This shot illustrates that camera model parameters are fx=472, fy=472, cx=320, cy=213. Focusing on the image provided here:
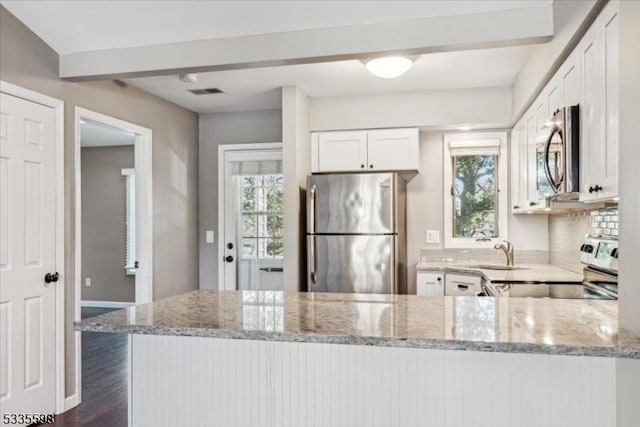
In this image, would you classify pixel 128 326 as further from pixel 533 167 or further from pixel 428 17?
pixel 533 167

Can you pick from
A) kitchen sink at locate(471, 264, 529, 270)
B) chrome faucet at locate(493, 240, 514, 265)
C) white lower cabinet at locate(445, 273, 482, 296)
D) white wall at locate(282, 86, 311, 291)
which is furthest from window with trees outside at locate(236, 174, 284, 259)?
chrome faucet at locate(493, 240, 514, 265)

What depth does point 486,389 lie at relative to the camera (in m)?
1.41

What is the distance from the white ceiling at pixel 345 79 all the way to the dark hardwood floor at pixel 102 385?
238 centimetres

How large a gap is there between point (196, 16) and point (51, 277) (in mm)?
1867

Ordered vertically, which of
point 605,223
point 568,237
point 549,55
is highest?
point 549,55

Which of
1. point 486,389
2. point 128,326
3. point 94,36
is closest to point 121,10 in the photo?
point 94,36

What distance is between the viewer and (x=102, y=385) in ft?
11.8

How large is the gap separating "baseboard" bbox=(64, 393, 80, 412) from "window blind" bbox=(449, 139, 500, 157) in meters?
3.59

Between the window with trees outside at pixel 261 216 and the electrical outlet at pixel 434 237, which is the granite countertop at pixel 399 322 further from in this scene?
the window with trees outside at pixel 261 216

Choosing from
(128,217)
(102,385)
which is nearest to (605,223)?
(102,385)

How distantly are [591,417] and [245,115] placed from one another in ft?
13.2

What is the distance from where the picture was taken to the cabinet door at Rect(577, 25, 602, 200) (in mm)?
1872

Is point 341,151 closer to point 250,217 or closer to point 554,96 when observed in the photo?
point 250,217

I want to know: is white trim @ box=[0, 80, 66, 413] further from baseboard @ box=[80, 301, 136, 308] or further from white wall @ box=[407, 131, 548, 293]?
baseboard @ box=[80, 301, 136, 308]
